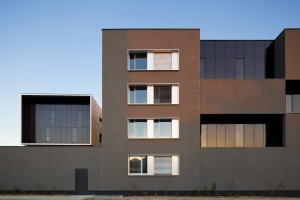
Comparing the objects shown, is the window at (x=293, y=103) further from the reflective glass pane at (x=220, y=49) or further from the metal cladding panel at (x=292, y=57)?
the reflective glass pane at (x=220, y=49)

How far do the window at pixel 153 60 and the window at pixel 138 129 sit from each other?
4.26 m

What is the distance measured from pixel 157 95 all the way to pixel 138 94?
1.50 meters

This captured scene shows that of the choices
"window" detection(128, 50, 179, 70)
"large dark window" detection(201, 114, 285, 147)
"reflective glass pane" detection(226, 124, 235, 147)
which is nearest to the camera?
"window" detection(128, 50, 179, 70)

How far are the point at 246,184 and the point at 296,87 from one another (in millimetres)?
9016

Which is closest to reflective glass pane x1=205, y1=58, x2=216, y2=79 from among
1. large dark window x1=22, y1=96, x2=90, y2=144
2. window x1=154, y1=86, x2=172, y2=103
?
window x1=154, y1=86, x2=172, y2=103

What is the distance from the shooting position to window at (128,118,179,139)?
2258 centimetres

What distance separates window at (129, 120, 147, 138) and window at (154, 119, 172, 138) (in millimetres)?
859

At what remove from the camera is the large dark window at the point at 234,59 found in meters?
24.8

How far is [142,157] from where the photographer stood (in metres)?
22.5

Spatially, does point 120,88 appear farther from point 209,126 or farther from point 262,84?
point 262,84

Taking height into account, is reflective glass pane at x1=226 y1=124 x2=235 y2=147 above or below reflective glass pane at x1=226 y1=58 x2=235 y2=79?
below

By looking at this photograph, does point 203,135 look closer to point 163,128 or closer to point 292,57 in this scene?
point 163,128

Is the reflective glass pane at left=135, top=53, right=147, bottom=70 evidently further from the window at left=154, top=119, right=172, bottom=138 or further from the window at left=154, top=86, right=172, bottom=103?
the window at left=154, top=119, right=172, bottom=138

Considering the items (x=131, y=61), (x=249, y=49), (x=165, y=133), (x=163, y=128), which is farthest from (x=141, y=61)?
(x=249, y=49)
